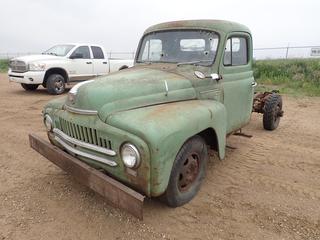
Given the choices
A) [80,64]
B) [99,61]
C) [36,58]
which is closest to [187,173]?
[36,58]

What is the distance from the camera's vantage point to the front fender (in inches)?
107

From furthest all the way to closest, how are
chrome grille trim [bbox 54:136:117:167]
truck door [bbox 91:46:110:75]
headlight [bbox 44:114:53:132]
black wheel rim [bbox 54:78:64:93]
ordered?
truck door [bbox 91:46:110:75], black wheel rim [bbox 54:78:64:93], headlight [bbox 44:114:53:132], chrome grille trim [bbox 54:136:117:167]

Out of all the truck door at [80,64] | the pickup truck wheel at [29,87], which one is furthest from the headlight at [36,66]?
the pickup truck wheel at [29,87]

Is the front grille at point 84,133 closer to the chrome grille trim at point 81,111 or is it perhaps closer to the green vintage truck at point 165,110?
the green vintage truck at point 165,110

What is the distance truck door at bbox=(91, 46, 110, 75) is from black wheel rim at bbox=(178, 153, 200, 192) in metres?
9.23

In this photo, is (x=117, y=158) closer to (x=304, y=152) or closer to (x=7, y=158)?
(x=7, y=158)

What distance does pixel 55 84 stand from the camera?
429 inches

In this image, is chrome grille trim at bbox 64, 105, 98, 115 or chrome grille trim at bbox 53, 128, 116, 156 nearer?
chrome grille trim at bbox 53, 128, 116, 156

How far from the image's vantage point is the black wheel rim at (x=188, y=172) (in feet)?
11.2

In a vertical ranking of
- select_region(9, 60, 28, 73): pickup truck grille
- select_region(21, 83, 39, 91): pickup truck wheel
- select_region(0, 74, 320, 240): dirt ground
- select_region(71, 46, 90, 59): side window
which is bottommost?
select_region(0, 74, 320, 240): dirt ground

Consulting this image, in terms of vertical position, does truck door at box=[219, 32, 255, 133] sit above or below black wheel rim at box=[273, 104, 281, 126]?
above

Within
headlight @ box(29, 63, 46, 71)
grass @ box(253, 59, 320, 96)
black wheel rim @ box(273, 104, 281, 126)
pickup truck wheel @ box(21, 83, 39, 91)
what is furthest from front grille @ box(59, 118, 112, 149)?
grass @ box(253, 59, 320, 96)

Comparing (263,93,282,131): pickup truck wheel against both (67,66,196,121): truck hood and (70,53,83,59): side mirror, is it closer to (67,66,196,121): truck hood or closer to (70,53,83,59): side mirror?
(67,66,196,121): truck hood

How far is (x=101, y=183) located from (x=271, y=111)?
4438 millimetres
